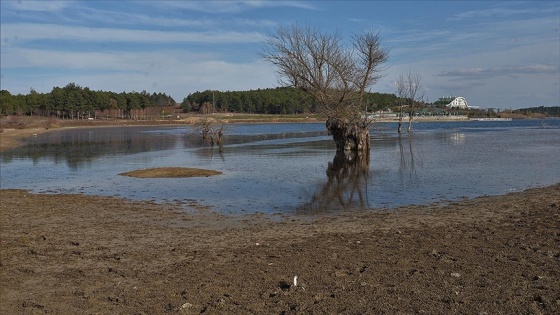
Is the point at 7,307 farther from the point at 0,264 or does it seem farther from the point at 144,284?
the point at 0,264

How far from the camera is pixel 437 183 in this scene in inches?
832

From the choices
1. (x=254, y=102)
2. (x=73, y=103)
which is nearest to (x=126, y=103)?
(x=73, y=103)

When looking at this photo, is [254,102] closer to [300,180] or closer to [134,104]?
[134,104]

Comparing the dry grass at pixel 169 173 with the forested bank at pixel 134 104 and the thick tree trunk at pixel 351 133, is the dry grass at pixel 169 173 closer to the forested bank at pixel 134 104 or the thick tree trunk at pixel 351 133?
the thick tree trunk at pixel 351 133

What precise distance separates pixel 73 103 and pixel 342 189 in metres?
120

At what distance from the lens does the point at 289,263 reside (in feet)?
28.5

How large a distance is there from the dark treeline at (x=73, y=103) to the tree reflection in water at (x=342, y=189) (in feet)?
350

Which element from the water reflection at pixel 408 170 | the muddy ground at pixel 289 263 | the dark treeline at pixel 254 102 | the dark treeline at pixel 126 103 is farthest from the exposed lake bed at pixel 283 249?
the dark treeline at pixel 254 102

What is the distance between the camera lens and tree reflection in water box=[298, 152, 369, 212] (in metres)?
16.2

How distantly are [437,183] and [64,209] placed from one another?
1359cm

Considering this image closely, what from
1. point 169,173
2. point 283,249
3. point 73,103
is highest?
point 73,103

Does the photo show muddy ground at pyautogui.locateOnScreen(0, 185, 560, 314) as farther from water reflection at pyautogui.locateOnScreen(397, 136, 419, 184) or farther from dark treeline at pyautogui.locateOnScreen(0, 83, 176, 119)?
dark treeline at pyautogui.locateOnScreen(0, 83, 176, 119)

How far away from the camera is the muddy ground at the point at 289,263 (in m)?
6.74

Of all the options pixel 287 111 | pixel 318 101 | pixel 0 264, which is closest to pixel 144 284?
pixel 0 264
